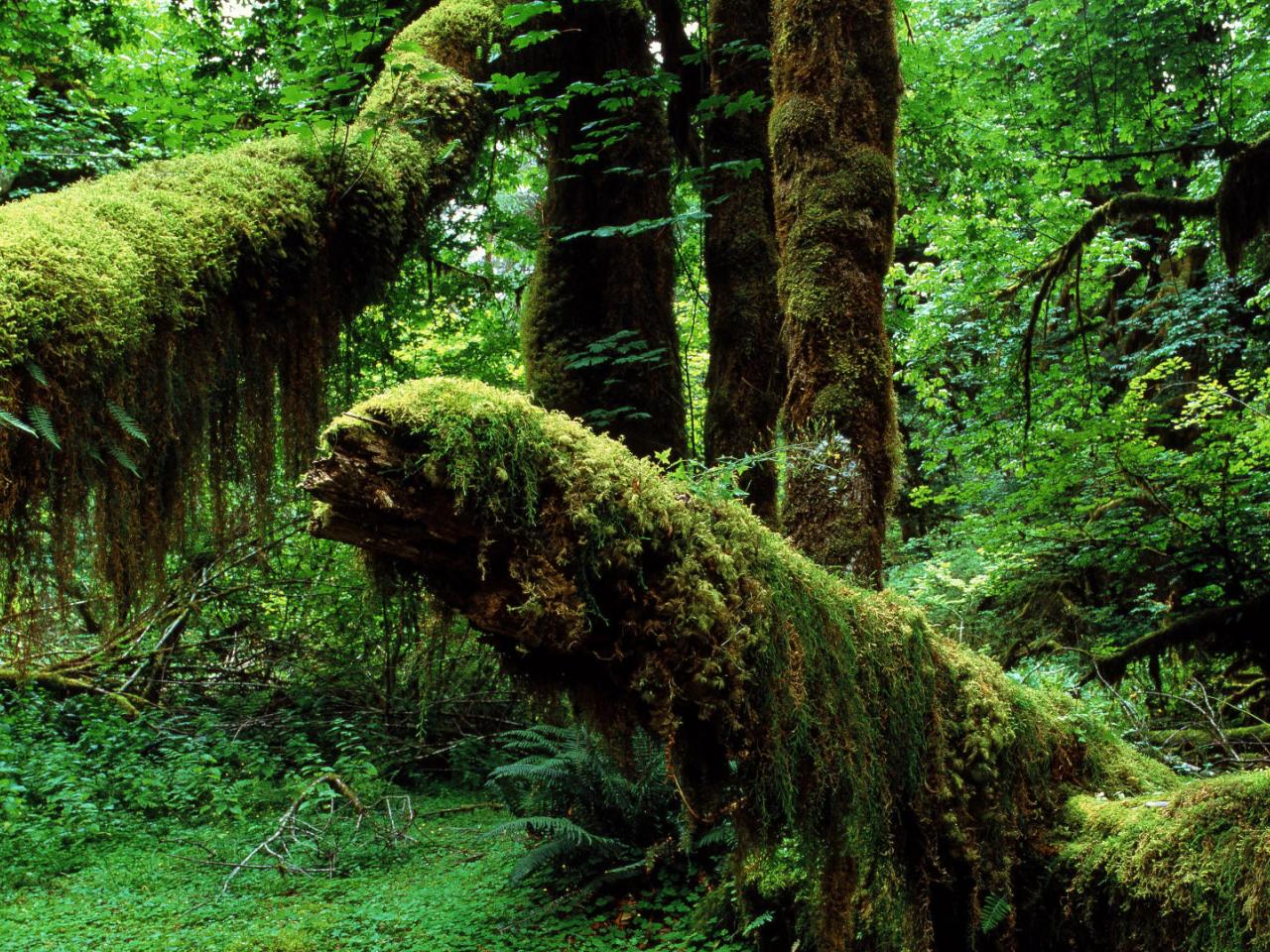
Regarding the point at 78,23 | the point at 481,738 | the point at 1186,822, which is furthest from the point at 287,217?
the point at 78,23

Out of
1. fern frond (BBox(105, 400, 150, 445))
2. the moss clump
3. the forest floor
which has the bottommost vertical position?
the forest floor

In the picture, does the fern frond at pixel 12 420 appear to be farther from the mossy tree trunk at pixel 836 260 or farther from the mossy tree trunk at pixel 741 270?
the mossy tree trunk at pixel 741 270

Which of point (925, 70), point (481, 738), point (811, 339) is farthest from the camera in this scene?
point (481, 738)

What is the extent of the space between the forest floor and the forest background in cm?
5

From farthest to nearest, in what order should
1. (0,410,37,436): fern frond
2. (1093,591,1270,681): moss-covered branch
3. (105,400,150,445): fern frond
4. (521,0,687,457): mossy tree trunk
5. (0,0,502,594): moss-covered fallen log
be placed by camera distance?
(521,0,687,457): mossy tree trunk → (1093,591,1270,681): moss-covered branch → (105,400,150,445): fern frond → (0,0,502,594): moss-covered fallen log → (0,410,37,436): fern frond

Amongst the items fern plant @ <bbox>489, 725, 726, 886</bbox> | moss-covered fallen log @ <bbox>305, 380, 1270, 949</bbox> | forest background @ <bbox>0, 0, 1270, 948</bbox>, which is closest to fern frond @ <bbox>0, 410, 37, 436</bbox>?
moss-covered fallen log @ <bbox>305, 380, 1270, 949</bbox>

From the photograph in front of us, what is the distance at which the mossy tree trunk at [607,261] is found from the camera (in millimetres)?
6855

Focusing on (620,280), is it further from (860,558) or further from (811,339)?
(860,558)

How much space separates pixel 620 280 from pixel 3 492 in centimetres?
522

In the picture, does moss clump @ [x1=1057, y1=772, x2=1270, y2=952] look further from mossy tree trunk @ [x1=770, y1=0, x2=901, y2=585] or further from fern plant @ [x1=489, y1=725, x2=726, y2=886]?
fern plant @ [x1=489, y1=725, x2=726, y2=886]

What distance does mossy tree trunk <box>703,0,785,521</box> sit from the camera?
654 cm

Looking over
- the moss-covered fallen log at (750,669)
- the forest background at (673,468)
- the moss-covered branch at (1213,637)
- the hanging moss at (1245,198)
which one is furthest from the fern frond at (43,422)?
the hanging moss at (1245,198)

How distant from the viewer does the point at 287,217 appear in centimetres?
366

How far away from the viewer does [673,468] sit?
4906 millimetres
